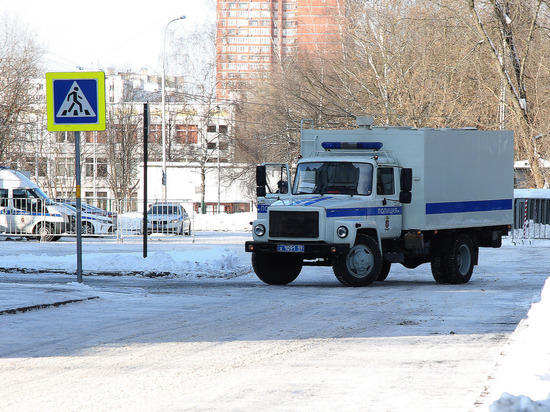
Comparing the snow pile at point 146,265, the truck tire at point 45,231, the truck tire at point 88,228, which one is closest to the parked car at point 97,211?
the truck tire at point 88,228

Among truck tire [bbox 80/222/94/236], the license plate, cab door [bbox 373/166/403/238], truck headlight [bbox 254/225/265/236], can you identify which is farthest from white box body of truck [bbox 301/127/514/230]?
truck tire [bbox 80/222/94/236]

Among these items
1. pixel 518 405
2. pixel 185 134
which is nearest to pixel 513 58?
pixel 518 405

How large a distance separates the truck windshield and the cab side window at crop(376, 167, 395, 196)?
7.0 inches

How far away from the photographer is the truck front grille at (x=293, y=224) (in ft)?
55.6

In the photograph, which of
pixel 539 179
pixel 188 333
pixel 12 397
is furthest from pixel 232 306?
pixel 539 179

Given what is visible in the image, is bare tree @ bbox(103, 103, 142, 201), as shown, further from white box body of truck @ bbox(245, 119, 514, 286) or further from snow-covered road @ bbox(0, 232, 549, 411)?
snow-covered road @ bbox(0, 232, 549, 411)

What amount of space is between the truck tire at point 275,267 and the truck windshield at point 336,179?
1.36 m

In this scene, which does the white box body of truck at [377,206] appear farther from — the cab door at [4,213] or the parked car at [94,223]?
the cab door at [4,213]

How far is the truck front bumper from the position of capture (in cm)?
1670

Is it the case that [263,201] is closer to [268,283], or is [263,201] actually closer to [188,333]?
[268,283]

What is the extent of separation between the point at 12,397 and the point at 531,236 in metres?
31.5

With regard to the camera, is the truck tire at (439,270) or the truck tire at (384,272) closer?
the truck tire at (439,270)

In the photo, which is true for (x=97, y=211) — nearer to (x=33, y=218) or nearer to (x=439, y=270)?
(x=33, y=218)

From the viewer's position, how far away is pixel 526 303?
557 inches
